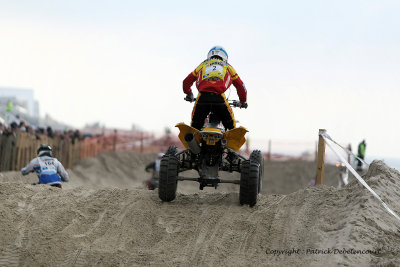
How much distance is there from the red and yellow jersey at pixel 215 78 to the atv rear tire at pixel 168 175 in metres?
1.10

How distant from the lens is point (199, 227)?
675 cm

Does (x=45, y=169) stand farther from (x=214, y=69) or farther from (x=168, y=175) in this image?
(x=214, y=69)

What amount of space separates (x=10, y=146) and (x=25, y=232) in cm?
1054

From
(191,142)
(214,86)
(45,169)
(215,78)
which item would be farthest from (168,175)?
(45,169)

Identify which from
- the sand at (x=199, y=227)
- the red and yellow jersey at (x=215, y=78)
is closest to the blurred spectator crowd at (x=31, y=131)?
the sand at (x=199, y=227)

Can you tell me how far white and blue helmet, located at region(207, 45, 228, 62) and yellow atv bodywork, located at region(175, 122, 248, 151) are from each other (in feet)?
4.03

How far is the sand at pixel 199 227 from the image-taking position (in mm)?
5637

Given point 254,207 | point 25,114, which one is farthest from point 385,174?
point 25,114

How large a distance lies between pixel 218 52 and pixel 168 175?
2.04m

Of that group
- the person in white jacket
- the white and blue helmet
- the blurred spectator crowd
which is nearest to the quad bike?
the white and blue helmet

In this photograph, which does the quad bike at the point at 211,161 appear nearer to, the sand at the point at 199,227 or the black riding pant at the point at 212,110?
the black riding pant at the point at 212,110

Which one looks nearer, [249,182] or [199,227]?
[199,227]

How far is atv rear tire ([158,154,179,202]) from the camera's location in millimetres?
7551

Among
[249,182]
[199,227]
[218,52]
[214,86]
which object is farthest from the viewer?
[218,52]
